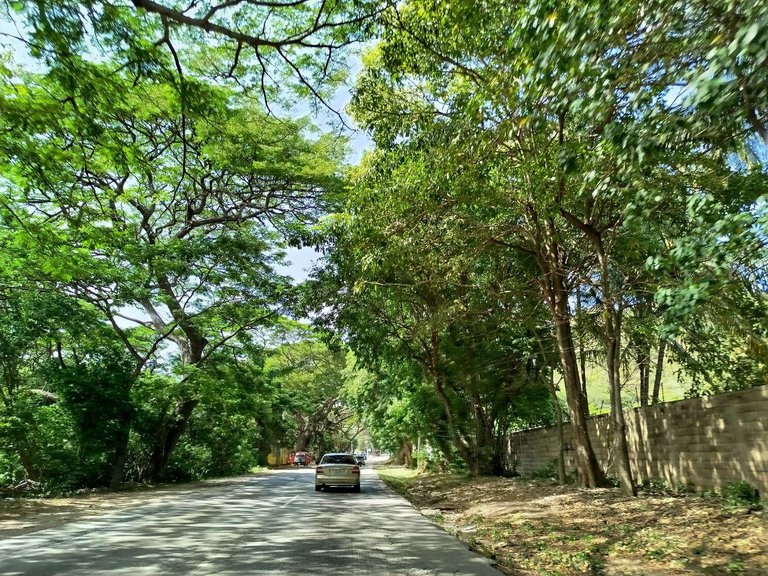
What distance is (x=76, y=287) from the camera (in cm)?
2022

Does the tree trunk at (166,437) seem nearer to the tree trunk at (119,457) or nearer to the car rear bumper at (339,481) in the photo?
the tree trunk at (119,457)

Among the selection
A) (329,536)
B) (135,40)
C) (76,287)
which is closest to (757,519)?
(329,536)

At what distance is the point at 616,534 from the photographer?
27.5 ft

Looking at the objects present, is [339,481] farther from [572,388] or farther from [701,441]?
[701,441]

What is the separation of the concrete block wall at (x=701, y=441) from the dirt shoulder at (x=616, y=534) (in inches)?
24.0

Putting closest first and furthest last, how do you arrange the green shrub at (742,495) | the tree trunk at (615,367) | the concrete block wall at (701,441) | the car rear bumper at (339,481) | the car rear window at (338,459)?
the green shrub at (742,495) → the concrete block wall at (701,441) → the tree trunk at (615,367) → the car rear bumper at (339,481) → the car rear window at (338,459)

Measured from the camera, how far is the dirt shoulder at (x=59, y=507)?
1162 centimetres

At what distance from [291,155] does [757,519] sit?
17.6m

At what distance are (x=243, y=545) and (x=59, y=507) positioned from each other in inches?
373

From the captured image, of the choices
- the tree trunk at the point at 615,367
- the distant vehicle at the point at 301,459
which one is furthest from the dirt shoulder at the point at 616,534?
the distant vehicle at the point at 301,459

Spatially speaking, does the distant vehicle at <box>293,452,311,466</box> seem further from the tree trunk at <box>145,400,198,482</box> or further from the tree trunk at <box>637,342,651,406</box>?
the tree trunk at <box>637,342,651,406</box>

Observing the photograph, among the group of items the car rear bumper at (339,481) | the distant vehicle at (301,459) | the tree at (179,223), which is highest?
the tree at (179,223)

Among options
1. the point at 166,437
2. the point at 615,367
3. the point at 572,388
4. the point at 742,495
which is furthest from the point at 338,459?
the point at 742,495

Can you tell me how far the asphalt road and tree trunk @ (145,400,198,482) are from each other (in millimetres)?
10263
